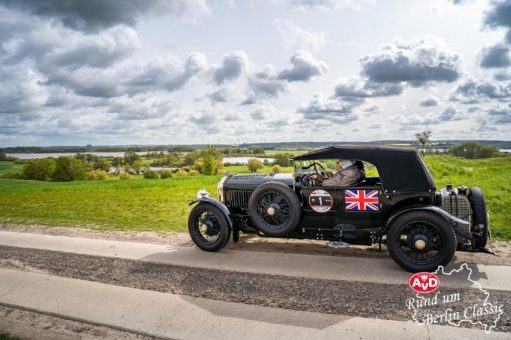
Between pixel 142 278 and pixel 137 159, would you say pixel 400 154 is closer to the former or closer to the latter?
pixel 142 278

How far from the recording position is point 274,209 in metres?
6.98

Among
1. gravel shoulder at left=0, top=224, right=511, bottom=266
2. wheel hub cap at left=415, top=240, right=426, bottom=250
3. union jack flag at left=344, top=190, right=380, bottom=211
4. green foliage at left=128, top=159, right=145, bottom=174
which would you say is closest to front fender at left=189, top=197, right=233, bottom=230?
gravel shoulder at left=0, top=224, right=511, bottom=266

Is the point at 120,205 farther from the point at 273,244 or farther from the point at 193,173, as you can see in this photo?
the point at 193,173

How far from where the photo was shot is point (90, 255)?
7918 millimetres

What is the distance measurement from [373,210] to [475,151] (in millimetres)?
39295

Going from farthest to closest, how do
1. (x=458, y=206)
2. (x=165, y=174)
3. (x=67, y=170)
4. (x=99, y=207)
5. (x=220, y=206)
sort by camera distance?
(x=67, y=170), (x=165, y=174), (x=99, y=207), (x=220, y=206), (x=458, y=206)

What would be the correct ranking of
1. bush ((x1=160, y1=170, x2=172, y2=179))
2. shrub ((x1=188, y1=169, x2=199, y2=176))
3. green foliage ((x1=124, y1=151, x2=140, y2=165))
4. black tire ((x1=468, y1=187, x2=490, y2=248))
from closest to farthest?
black tire ((x1=468, y1=187, x2=490, y2=248))
bush ((x1=160, y1=170, x2=172, y2=179))
shrub ((x1=188, y1=169, x2=199, y2=176))
green foliage ((x1=124, y1=151, x2=140, y2=165))

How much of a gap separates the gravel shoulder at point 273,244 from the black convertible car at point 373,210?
68 cm

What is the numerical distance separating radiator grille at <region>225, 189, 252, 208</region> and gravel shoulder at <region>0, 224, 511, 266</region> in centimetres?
94

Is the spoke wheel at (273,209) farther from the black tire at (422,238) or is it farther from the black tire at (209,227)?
the black tire at (422,238)

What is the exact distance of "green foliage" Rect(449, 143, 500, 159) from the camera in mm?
37094

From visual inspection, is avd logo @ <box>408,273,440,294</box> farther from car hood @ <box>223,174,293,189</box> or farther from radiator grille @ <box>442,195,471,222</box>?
car hood @ <box>223,174,293,189</box>

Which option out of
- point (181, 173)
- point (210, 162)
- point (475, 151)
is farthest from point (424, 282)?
point (475, 151)

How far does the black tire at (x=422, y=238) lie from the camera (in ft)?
19.0
